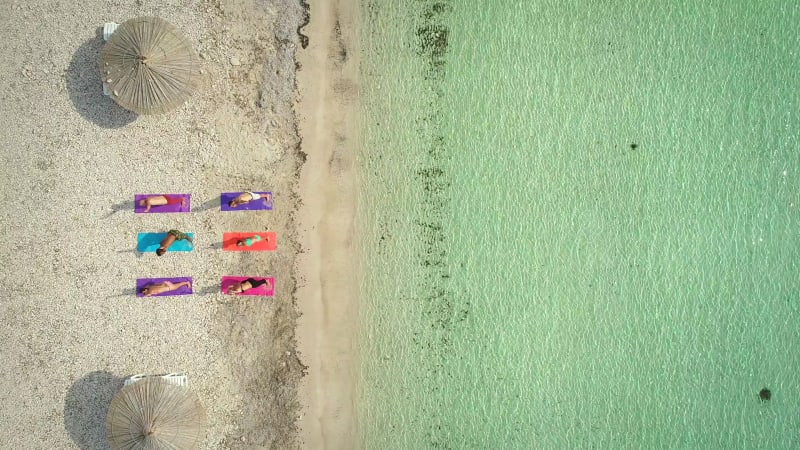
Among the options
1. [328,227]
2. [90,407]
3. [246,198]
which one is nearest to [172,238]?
[246,198]

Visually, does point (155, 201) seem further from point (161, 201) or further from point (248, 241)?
point (248, 241)

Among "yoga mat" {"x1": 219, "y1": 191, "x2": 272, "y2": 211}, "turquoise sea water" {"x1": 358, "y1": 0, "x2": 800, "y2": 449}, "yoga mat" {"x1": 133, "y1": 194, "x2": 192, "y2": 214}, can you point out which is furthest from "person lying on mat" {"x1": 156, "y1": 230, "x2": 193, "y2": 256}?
"turquoise sea water" {"x1": 358, "y1": 0, "x2": 800, "y2": 449}

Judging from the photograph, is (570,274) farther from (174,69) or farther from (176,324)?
(174,69)

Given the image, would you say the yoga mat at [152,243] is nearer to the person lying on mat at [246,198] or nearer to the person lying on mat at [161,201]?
the person lying on mat at [161,201]

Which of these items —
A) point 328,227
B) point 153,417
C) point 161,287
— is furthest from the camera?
point 328,227

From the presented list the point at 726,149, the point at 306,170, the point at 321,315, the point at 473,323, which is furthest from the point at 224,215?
the point at 726,149
